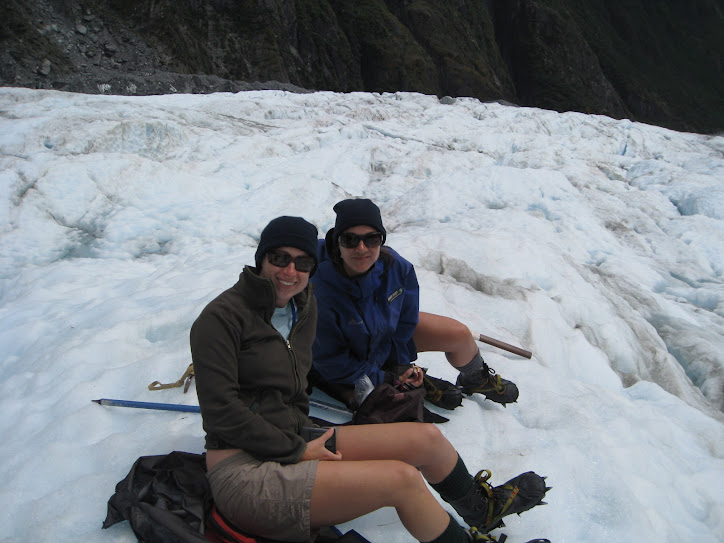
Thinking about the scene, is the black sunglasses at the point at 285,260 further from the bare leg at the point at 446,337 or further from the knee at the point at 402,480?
the bare leg at the point at 446,337

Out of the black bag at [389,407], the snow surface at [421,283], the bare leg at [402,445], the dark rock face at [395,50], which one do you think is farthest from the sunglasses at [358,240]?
the dark rock face at [395,50]

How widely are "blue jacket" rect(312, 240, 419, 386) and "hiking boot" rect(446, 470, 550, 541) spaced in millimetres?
815

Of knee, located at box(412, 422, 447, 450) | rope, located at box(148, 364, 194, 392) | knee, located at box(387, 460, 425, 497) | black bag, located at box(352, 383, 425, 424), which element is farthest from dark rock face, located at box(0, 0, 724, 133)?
knee, located at box(387, 460, 425, 497)

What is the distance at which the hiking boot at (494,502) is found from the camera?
1.93 m

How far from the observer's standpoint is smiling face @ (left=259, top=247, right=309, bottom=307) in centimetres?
179

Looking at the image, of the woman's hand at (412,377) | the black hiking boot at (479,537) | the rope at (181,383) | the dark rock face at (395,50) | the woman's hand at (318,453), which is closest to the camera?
the woman's hand at (318,453)

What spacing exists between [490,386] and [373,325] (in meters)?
0.99

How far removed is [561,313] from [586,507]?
2.76m

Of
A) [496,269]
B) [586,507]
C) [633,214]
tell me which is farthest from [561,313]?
[633,214]

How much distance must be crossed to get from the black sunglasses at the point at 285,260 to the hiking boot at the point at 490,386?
5.23ft

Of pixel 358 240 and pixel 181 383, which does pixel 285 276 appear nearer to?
pixel 358 240

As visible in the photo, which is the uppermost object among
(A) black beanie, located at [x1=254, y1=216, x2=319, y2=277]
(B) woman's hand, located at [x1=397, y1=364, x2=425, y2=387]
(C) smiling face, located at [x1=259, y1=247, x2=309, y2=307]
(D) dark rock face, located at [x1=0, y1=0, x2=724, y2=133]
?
(D) dark rock face, located at [x1=0, y1=0, x2=724, y2=133]

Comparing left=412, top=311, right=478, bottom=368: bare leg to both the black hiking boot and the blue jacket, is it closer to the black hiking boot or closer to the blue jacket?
the blue jacket

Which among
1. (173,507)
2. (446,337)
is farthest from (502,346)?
(173,507)
